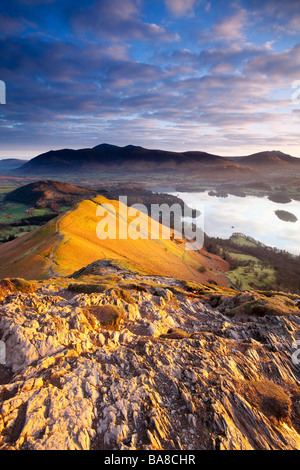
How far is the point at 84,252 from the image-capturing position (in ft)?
159

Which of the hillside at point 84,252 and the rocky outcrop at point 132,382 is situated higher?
the rocky outcrop at point 132,382

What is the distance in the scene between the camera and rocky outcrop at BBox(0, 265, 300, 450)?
8.28 meters

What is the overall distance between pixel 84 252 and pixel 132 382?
40208mm

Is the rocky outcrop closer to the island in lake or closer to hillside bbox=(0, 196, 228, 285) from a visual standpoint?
hillside bbox=(0, 196, 228, 285)

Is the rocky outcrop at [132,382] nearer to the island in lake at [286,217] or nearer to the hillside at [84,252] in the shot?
the hillside at [84,252]

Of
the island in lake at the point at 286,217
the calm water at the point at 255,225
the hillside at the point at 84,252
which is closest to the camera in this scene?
the hillside at the point at 84,252

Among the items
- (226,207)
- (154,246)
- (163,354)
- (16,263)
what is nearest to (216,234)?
(154,246)

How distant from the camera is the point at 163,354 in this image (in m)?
12.2

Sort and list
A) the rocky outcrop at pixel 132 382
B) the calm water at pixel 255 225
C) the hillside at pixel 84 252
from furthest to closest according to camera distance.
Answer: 1. the calm water at pixel 255 225
2. the hillside at pixel 84 252
3. the rocky outcrop at pixel 132 382

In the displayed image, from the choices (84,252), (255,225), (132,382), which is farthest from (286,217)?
(132,382)

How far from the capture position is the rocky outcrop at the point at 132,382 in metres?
8.28

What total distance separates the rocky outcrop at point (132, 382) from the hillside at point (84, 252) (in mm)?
23352

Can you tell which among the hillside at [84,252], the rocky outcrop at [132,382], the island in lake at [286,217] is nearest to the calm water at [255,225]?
the island in lake at [286,217]

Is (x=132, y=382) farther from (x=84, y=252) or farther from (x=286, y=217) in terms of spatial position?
(x=286, y=217)
